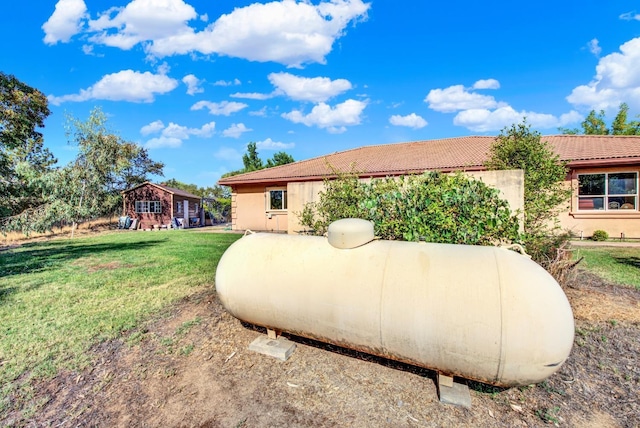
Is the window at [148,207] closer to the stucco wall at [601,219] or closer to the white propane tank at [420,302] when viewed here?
the white propane tank at [420,302]

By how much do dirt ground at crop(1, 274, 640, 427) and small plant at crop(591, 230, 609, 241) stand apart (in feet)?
34.3

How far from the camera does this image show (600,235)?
11.4 meters

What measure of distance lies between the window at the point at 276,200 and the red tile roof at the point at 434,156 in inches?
41.4

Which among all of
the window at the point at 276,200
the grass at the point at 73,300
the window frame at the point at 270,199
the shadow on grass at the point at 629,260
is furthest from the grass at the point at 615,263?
the window at the point at 276,200

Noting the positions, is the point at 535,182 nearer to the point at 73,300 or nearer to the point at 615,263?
the point at 615,263

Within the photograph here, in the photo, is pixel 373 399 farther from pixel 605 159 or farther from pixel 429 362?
pixel 605 159

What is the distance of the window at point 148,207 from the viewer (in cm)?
2472

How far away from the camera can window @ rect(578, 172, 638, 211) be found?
11.7m

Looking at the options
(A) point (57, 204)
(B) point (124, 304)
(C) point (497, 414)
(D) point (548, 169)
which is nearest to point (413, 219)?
(C) point (497, 414)

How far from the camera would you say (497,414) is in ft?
7.68

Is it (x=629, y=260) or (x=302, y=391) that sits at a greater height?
(x=629, y=260)

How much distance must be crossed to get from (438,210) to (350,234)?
1.78m

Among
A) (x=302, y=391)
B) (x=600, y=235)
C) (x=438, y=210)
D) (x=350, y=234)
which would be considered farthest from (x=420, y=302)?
(x=600, y=235)

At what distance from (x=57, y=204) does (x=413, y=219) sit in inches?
901
